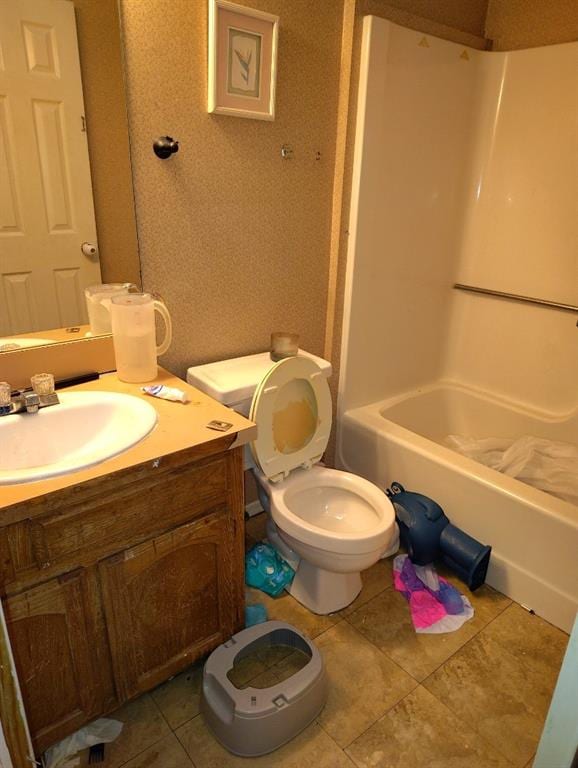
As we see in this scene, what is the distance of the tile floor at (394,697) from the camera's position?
1347mm

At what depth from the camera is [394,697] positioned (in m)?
1.50

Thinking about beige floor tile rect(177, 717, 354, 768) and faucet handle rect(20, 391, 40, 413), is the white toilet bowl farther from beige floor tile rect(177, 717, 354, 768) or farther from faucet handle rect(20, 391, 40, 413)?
faucet handle rect(20, 391, 40, 413)

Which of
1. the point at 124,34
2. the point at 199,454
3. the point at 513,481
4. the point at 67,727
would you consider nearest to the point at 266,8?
the point at 124,34

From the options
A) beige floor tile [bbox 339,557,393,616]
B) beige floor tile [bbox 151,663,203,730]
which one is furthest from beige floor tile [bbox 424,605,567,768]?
beige floor tile [bbox 151,663,203,730]

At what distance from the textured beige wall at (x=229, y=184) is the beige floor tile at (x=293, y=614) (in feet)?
2.78

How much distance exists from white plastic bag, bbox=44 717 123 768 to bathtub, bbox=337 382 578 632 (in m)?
1.29

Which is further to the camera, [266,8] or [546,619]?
[546,619]

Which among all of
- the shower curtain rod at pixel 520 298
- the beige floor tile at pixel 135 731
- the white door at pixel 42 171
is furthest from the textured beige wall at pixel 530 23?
the beige floor tile at pixel 135 731

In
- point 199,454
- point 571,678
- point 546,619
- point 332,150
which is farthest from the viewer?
point 332,150

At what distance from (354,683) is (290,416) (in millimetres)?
825

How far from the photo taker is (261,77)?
1662 mm

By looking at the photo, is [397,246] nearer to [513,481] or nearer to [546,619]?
[513,481]

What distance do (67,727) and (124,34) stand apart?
177 cm

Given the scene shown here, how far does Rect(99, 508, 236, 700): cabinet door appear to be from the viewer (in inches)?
49.4
